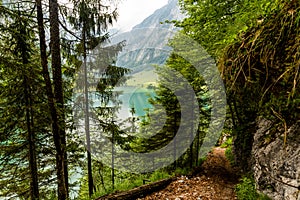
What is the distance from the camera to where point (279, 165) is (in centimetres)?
292

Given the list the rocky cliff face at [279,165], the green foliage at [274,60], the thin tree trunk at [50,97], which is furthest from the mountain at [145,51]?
the rocky cliff face at [279,165]

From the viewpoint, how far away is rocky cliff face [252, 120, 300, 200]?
8.51 ft

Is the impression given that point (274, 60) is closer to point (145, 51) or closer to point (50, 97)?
point (50, 97)

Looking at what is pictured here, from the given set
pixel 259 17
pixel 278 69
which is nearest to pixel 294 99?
pixel 278 69

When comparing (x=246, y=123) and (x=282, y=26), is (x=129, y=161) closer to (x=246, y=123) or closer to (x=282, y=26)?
(x=246, y=123)

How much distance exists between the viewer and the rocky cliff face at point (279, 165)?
259 cm

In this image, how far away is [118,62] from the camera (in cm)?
961

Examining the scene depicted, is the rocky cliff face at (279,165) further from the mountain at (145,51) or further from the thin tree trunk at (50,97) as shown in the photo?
the mountain at (145,51)

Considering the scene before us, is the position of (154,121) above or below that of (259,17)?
below

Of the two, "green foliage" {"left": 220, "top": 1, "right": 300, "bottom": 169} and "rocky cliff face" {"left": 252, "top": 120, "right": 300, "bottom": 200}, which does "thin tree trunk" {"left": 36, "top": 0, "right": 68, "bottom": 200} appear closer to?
"green foliage" {"left": 220, "top": 1, "right": 300, "bottom": 169}

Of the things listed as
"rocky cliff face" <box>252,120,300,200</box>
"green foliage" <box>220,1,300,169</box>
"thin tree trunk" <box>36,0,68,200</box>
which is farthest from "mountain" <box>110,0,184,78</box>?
"rocky cliff face" <box>252,120,300,200</box>

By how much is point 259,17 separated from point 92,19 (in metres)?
5.53

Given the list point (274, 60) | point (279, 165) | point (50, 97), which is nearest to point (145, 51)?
point (50, 97)

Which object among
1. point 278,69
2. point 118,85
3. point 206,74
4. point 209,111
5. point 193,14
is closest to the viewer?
point 278,69
